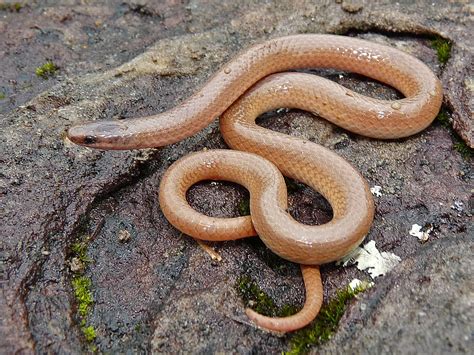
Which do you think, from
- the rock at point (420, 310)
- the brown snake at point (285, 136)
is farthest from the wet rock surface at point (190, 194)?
the brown snake at point (285, 136)

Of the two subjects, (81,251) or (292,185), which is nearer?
(81,251)

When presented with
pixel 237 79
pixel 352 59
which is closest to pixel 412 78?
pixel 352 59

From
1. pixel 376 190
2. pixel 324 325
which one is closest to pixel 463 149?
pixel 376 190

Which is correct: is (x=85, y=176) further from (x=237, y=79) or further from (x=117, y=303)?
(x=237, y=79)

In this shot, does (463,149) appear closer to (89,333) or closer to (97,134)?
(97,134)

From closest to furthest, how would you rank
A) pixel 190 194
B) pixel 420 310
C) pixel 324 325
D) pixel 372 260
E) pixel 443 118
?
pixel 420 310, pixel 324 325, pixel 372 260, pixel 190 194, pixel 443 118

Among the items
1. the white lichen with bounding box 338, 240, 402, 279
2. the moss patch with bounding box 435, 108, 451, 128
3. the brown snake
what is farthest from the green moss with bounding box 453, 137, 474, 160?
the white lichen with bounding box 338, 240, 402, 279

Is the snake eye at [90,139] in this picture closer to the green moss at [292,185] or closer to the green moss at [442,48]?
the green moss at [292,185]

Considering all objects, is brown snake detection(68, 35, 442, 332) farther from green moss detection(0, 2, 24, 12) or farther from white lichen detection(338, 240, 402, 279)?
green moss detection(0, 2, 24, 12)
